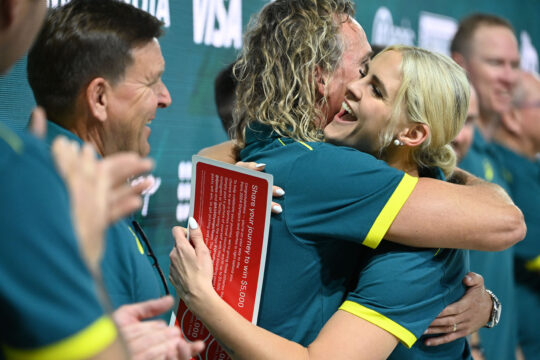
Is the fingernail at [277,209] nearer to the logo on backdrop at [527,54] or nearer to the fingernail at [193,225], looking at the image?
the fingernail at [193,225]

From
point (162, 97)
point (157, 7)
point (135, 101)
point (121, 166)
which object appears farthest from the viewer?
point (157, 7)

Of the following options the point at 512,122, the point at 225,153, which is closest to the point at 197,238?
the point at 225,153

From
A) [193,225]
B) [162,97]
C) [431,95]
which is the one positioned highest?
[431,95]

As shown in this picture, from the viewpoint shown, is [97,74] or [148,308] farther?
[97,74]

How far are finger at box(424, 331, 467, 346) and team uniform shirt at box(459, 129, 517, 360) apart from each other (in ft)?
4.08

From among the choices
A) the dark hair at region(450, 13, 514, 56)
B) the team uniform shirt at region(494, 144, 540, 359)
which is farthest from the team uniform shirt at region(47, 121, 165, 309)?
the dark hair at region(450, 13, 514, 56)

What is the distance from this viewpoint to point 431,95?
1.34 meters

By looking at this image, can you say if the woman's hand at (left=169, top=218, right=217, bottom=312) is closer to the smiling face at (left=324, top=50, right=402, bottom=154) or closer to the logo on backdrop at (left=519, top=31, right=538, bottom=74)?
the smiling face at (left=324, top=50, right=402, bottom=154)

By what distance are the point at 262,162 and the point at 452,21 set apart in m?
2.73

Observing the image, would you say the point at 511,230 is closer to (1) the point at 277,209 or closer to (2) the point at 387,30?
(1) the point at 277,209

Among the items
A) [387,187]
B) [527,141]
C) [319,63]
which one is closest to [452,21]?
[527,141]

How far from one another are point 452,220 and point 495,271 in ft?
5.57

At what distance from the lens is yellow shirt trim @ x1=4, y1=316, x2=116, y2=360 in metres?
0.61

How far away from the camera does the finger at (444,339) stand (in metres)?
1.38
